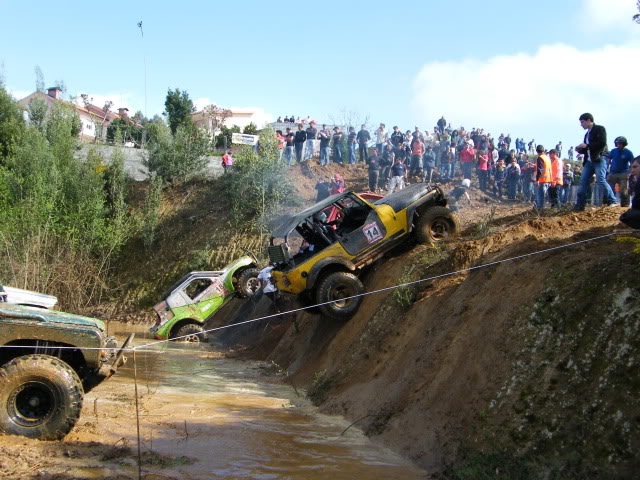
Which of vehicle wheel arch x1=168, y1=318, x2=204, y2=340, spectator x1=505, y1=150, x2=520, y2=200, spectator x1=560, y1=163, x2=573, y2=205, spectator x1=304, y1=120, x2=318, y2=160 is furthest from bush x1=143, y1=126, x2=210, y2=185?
spectator x1=560, y1=163, x2=573, y2=205

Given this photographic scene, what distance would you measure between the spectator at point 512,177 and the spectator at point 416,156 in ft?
12.6

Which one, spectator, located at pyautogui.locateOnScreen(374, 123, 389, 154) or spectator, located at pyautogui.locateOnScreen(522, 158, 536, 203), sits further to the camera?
spectator, located at pyautogui.locateOnScreen(374, 123, 389, 154)

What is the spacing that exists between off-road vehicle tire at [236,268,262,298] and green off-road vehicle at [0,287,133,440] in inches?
450

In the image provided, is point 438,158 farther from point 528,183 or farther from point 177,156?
point 177,156

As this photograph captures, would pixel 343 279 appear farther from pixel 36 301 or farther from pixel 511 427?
pixel 511 427

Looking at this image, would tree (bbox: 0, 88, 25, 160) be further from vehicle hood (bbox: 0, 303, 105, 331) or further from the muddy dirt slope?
the muddy dirt slope

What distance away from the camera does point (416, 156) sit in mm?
26922

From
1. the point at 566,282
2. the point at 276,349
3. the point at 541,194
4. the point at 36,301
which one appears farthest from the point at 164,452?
the point at 541,194

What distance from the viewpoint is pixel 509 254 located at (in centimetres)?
966

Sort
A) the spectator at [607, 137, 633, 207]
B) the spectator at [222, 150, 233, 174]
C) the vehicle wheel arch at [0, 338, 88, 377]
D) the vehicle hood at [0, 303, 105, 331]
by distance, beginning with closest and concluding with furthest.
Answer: the vehicle hood at [0, 303, 105, 331]
the vehicle wheel arch at [0, 338, 88, 377]
the spectator at [607, 137, 633, 207]
the spectator at [222, 150, 233, 174]

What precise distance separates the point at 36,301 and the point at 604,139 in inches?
381

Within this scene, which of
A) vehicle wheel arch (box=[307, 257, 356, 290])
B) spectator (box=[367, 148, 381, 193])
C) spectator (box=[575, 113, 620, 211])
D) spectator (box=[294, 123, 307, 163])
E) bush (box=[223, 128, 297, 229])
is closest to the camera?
spectator (box=[575, 113, 620, 211])

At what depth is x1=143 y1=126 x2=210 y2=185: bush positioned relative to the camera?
34875 millimetres

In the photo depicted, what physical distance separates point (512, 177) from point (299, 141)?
34.6 ft
